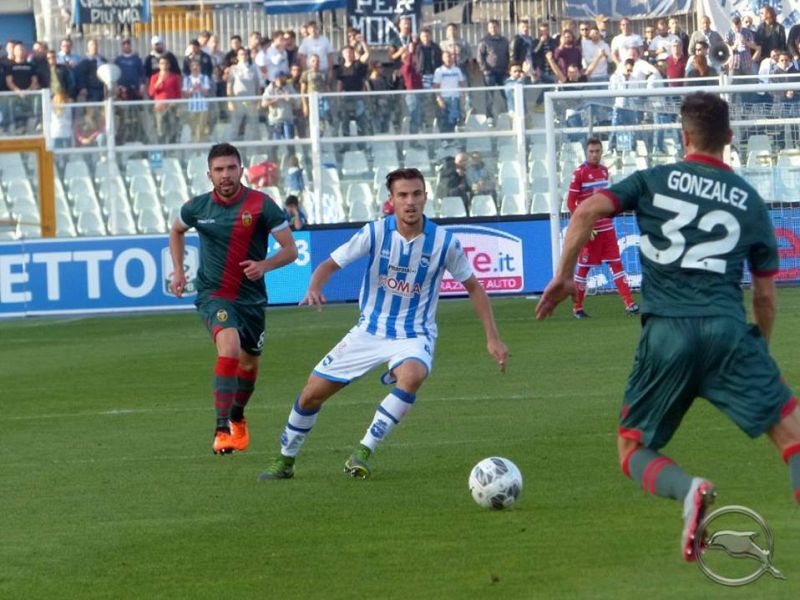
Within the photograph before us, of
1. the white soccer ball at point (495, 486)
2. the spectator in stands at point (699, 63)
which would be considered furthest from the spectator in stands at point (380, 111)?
the white soccer ball at point (495, 486)

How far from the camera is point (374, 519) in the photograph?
26.4 feet

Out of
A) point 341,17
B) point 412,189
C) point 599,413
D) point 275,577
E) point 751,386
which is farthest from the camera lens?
point 341,17

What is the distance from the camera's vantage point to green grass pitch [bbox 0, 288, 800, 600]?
6.81 m

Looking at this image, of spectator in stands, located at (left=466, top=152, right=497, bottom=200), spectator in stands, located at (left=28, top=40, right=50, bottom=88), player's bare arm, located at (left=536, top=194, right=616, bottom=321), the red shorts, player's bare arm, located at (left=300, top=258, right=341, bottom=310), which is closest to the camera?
player's bare arm, located at (left=536, top=194, right=616, bottom=321)

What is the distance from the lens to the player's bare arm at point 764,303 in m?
6.50

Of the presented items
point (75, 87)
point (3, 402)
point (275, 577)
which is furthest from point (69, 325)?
point (275, 577)

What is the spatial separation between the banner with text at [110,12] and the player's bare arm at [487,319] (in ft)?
72.2

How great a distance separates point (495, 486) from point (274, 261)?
113 inches

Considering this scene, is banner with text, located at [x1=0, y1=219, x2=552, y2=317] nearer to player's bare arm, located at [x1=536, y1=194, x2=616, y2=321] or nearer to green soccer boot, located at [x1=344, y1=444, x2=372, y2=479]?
green soccer boot, located at [x1=344, y1=444, x2=372, y2=479]

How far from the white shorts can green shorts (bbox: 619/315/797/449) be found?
2.90 meters

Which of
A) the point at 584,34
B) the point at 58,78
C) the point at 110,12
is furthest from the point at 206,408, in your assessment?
the point at 110,12

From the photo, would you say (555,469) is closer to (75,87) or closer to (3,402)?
(3,402)

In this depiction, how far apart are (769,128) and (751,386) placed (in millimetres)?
15650

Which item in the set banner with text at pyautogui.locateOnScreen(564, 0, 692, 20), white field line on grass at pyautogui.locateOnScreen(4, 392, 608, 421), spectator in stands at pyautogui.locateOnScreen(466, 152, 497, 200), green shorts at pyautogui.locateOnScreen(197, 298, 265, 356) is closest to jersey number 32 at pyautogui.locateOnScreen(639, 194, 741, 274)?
green shorts at pyautogui.locateOnScreen(197, 298, 265, 356)
